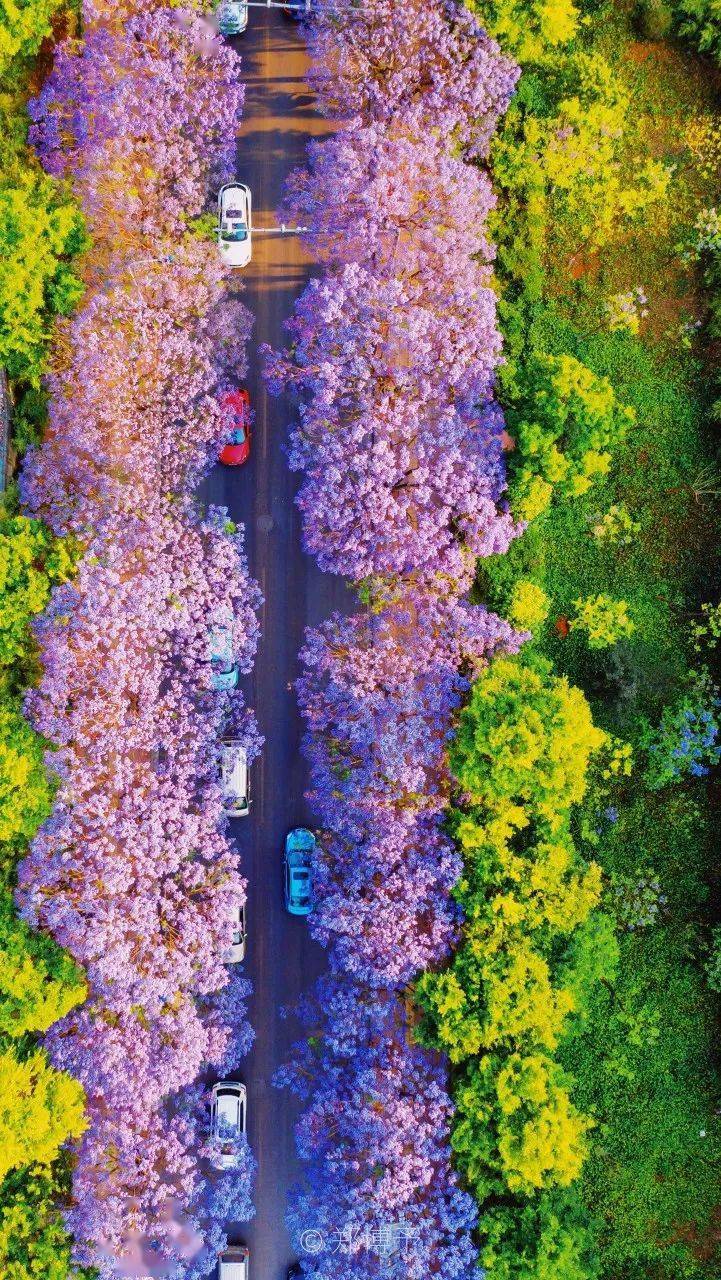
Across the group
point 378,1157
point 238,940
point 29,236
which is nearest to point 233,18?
point 29,236

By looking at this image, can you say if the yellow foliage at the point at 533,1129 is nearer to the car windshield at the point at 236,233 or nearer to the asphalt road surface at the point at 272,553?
the asphalt road surface at the point at 272,553

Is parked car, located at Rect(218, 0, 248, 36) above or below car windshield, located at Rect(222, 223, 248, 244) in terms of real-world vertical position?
above

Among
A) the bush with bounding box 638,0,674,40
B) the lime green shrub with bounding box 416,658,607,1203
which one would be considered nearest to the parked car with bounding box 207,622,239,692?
the lime green shrub with bounding box 416,658,607,1203

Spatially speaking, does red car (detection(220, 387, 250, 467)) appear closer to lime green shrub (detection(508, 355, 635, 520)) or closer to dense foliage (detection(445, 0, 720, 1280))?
dense foliage (detection(445, 0, 720, 1280))

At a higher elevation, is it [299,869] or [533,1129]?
[299,869]

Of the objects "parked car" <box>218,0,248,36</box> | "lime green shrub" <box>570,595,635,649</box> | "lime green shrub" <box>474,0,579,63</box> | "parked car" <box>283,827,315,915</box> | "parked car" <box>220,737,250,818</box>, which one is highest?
"parked car" <box>218,0,248,36</box>

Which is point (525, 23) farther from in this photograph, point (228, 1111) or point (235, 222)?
point (228, 1111)

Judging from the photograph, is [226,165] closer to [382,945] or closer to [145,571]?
[145,571]
